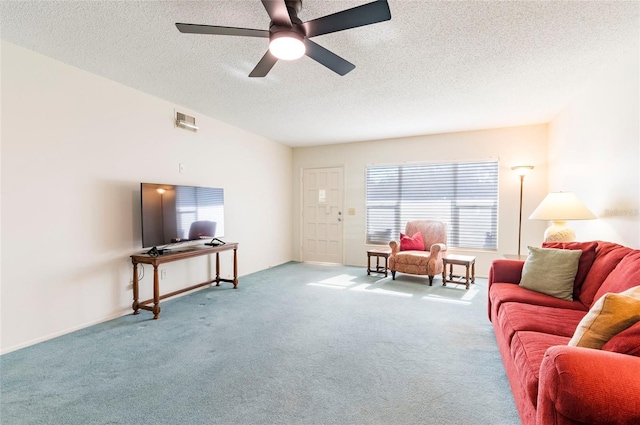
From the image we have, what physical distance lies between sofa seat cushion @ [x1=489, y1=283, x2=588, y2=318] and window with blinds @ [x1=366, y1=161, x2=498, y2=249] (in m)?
2.76

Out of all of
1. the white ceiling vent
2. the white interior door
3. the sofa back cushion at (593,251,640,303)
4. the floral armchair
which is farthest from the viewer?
the white interior door

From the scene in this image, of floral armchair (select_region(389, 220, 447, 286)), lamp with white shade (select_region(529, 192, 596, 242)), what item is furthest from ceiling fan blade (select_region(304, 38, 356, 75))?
floral armchair (select_region(389, 220, 447, 286))

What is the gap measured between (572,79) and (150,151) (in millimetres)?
4780

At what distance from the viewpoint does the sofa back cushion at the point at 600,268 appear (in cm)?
212

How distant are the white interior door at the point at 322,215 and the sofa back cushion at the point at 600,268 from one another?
428cm

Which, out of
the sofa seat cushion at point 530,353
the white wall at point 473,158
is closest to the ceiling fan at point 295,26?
the sofa seat cushion at point 530,353

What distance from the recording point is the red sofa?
987 millimetres

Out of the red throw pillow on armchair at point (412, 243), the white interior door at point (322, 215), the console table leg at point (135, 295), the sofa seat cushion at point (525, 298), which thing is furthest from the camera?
the white interior door at point (322, 215)

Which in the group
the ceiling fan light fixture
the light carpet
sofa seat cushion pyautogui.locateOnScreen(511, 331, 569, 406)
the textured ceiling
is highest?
the textured ceiling

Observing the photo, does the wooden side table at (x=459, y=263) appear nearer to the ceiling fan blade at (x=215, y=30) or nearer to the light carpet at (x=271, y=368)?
the light carpet at (x=271, y=368)

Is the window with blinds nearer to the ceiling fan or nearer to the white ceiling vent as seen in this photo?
the white ceiling vent

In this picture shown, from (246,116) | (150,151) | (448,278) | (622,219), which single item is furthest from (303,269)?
(622,219)

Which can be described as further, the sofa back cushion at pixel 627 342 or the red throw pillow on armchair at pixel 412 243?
the red throw pillow on armchair at pixel 412 243

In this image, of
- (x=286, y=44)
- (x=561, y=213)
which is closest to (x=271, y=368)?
(x=286, y=44)
